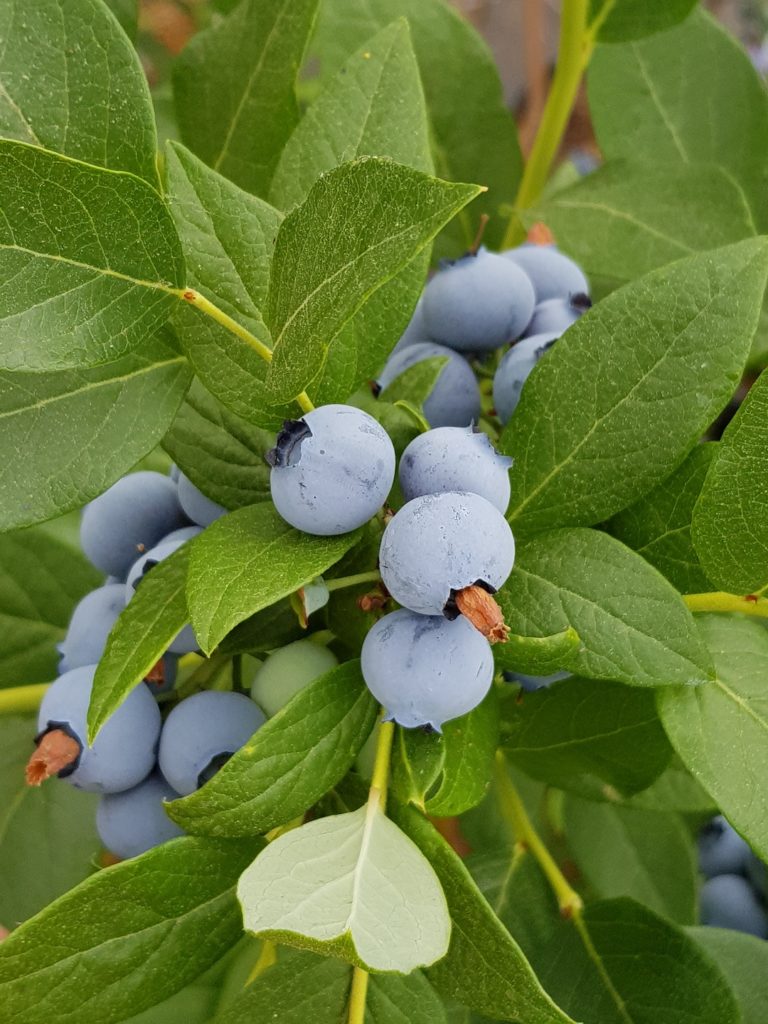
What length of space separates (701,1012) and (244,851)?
1.39ft

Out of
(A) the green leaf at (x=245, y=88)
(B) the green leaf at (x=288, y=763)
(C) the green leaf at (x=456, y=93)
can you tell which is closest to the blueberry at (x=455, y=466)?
(B) the green leaf at (x=288, y=763)

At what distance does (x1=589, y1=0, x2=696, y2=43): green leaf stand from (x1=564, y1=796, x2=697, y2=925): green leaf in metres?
0.85

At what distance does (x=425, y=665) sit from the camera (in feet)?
1.71

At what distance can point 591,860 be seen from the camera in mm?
1218

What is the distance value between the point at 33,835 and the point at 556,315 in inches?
28.1

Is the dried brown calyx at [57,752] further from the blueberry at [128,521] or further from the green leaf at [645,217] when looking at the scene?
the green leaf at [645,217]

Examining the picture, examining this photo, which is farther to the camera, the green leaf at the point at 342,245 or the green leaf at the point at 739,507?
the green leaf at the point at 739,507

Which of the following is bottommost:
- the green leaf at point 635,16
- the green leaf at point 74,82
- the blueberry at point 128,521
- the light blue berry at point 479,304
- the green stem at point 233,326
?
the blueberry at point 128,521

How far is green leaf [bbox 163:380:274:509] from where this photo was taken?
0.65m

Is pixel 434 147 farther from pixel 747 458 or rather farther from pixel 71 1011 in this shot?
pixel 71 1011

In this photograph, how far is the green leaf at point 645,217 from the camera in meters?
0.93

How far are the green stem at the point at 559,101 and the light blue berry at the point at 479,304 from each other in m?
0.28

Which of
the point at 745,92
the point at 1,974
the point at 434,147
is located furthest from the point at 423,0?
the point at 1,974

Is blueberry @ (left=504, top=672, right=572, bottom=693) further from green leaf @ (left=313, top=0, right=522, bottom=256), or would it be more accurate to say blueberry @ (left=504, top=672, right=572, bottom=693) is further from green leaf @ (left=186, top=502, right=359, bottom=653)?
green leaf @ (left=313, top=0, right=522, bottom=256)
